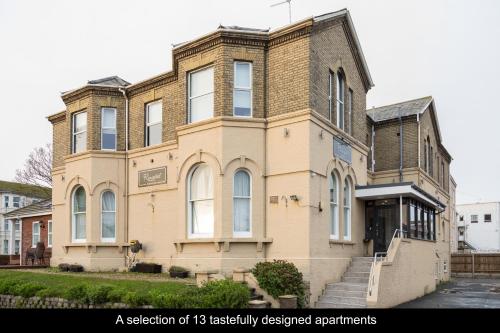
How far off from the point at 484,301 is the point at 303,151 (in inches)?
364

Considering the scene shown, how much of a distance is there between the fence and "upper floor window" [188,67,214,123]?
87.5ft

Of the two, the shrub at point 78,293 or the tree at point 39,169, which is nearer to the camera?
the shrub at point 78,293

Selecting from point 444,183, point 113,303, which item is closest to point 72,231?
point 113,303

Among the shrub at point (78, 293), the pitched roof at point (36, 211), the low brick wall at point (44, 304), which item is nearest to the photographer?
the low brick wall at point (44, 304)

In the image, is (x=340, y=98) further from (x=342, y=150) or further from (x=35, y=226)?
(x=35, y=226)

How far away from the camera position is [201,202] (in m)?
18.1

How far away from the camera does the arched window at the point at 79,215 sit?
22398 mm

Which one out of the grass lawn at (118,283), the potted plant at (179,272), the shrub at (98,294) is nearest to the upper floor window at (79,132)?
the grass lawn at (118,283)

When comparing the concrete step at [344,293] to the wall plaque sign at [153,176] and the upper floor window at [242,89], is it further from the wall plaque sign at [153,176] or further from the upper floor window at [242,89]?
the wall plaque sign at [153,176]

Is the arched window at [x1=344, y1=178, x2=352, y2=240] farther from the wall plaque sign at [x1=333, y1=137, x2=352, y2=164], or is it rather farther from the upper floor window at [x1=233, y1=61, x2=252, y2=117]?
the upper floor window at [x1=233, y1=61, x2=252, y2=117]

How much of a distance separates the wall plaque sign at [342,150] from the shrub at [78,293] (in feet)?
30.8

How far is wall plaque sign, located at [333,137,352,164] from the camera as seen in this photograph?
61.3 feet

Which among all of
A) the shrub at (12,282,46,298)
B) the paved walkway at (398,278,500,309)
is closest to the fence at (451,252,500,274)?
the paved walkway at (398,278,500,309)

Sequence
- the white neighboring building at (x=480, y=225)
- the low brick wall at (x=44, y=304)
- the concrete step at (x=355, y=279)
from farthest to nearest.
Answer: the white neighboring building at (x=480, y=225), the concrete step at (x=355, y=279), the low brick wall at (x=44, y=304)
